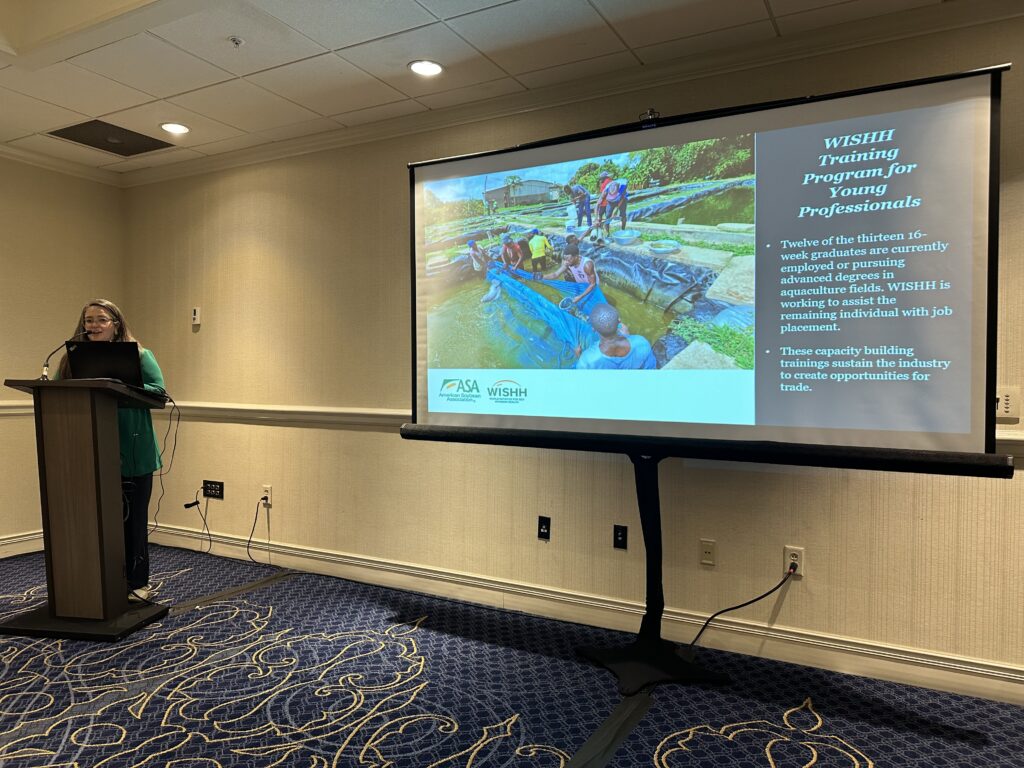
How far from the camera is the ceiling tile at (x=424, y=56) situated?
259 cm

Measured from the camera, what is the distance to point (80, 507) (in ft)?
8.93

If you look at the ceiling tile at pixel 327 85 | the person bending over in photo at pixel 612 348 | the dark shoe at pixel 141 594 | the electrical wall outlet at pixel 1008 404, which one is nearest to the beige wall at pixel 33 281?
the dark shoe at pixel 141 594

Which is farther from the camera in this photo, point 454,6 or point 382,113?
point 382,113

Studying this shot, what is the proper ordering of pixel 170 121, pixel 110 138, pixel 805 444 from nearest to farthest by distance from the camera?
pixel 805 444 → pixel 170 121 → pixel 110 138

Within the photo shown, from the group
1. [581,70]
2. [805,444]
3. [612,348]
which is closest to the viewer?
[805,444]

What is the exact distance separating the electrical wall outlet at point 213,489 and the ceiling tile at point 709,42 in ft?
11.1

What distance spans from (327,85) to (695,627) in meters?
2.91

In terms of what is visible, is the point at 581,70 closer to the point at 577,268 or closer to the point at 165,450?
the point at 577,268

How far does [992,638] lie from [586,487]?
1571 millimetres

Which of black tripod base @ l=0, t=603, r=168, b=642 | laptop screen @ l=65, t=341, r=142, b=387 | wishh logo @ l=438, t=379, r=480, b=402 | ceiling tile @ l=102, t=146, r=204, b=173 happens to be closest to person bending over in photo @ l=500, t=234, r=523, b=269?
wishh logo @ l=438, t=379, r=480, b=402

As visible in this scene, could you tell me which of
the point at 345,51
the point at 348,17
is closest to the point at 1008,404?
the point at 348,17

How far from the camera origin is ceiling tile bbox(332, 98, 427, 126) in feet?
10.7

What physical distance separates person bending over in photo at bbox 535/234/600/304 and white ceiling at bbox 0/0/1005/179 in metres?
0.81

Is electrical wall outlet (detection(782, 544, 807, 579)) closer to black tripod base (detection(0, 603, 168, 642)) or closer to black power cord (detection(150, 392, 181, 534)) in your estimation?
black tripod base (detection(0, 603, 168, 642))
